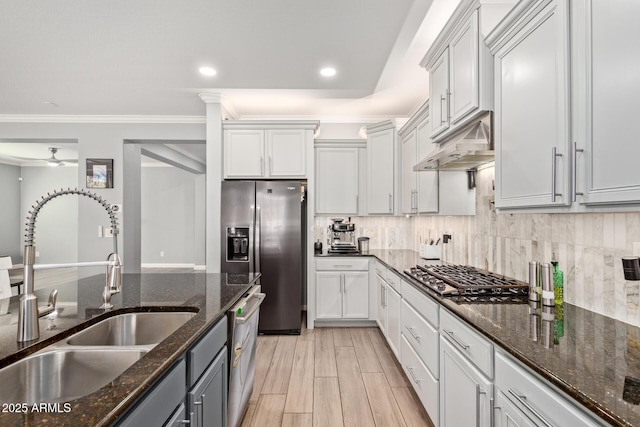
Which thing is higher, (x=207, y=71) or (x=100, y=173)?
(x=207, y=71)

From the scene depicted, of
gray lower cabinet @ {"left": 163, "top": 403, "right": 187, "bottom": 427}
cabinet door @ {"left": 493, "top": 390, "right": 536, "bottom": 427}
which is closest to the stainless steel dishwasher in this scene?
gray lower cabinet @ {"left": 163, "top": 403, "right": 187, "bottom": 427}

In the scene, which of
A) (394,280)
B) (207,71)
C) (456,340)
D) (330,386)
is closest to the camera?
(456,340)

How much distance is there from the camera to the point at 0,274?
4.50 ft

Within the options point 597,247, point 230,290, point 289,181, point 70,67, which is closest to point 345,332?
point 289,181

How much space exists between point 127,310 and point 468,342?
5.20 ft

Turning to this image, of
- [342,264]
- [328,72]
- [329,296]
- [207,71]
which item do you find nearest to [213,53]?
[207,71]

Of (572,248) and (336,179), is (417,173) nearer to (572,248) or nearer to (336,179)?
(336,179)

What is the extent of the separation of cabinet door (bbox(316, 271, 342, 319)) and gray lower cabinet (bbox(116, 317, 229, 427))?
2281mm

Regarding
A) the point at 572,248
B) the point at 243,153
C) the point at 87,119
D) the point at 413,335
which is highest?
the point at 87,119

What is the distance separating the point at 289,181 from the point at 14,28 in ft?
8.22

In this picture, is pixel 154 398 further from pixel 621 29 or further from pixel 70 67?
pixel 70 67

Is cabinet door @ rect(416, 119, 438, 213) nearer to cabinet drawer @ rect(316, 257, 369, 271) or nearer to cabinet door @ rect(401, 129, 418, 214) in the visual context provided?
cabinet door @ rect(401, 129, 418, 214)

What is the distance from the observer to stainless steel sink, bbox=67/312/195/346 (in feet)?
4.88

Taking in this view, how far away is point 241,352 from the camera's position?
1.90 metres
